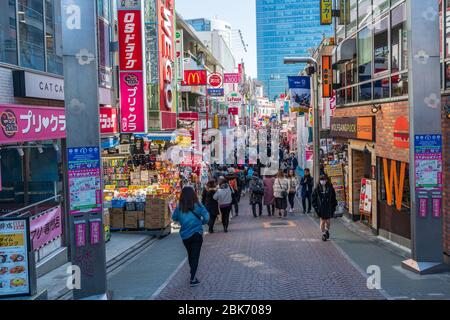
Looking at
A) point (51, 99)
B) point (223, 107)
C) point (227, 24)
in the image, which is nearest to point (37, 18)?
point (51, 99)

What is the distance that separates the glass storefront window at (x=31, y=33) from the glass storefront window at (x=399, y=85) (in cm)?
815

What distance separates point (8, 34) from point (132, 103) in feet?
25.7

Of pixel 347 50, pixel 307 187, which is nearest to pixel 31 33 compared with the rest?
pixel 347 50

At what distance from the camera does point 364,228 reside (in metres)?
16.7

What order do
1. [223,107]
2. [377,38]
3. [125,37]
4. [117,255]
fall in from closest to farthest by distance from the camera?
[117,255]
[377,38]
[125,37]
[223,107]

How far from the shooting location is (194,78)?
3447 centimetres

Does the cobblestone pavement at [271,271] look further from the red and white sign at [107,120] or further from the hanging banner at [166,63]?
the hanging banner at [166,63]

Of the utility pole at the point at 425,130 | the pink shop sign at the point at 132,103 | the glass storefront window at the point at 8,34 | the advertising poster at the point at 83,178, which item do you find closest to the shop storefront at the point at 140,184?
the pink shop sign at the point at 132,103

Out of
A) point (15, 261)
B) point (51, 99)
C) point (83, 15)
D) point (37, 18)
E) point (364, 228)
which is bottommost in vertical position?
point (364, 228)

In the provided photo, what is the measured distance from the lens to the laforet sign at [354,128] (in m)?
15.5

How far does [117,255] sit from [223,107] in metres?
54.2

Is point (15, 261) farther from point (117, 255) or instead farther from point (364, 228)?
point (364, 228)

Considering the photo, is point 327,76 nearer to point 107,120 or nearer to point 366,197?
point 366,197

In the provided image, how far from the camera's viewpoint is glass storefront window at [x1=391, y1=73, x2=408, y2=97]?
13.1 meters
